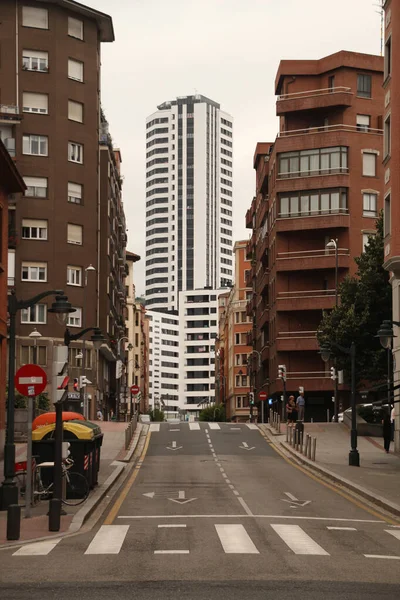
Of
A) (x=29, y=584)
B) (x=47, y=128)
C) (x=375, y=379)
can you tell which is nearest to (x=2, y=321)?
(x=29, y=584)

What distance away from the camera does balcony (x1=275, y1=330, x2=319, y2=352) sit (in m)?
83.3

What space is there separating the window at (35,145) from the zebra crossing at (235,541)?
183 ft

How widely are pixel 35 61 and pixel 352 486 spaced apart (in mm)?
51801

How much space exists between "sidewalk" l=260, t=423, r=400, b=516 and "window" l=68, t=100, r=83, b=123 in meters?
27.4

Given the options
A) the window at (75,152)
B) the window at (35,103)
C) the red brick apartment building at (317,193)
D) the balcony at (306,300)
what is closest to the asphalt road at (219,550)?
the window at (75,152)

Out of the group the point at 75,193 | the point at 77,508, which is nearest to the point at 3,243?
the point at 77,508

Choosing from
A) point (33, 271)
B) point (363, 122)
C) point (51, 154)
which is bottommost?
point (33, 271)

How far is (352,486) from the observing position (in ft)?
103

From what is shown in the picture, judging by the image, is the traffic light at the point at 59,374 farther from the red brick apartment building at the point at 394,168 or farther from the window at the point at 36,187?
the window at the point at 36,187

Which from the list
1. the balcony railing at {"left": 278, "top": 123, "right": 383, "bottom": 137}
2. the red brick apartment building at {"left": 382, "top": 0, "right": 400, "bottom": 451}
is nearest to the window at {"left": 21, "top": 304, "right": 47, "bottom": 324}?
the balcony railing at {"left": 278, "top": 123, "right": 383, "bottom": 137}

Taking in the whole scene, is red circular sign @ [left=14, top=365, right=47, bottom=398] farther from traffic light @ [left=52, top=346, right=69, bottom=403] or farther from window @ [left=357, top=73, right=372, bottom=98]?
window @ [left=357, top=73, right=372, bottom=98]

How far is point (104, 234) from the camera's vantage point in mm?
84125

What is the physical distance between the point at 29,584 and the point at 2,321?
24582 mm

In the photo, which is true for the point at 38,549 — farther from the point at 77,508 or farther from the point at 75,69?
the point at 75,69
